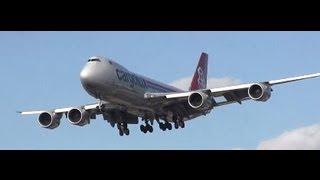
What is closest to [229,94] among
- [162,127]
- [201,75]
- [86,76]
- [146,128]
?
[162,127]

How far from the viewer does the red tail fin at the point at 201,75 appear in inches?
2388

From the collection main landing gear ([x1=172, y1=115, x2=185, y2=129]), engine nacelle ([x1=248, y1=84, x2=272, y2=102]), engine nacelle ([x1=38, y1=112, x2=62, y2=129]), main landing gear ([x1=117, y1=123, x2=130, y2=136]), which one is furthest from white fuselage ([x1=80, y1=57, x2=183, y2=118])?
engine nacelle ([x1=248, y1=84, x2=272, y2=102])

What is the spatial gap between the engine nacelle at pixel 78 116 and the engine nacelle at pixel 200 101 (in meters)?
8.42

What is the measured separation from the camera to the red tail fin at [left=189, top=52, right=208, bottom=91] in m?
60.7

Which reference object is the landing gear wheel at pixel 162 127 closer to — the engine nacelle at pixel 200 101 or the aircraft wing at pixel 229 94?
the aircraft wing at pixel 229 94

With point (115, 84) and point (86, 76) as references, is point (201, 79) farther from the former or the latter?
point (86, 76)

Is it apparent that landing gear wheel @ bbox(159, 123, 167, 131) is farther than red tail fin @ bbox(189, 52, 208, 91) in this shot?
No

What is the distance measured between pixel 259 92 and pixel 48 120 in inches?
677

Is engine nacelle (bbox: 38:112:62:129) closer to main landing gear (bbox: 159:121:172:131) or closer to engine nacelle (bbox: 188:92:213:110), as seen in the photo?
main landing gear (bbox: 159:121:172:131)

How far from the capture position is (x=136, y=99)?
142 ft

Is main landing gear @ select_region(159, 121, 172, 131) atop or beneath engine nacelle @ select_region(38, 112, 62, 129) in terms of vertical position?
beneath
